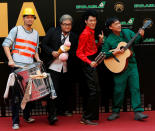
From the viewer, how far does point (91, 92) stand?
4.41 m

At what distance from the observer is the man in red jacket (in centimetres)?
438

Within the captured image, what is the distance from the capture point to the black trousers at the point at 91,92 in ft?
14.5

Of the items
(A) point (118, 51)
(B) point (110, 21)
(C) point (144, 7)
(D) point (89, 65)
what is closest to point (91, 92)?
(D) point (89, 65)

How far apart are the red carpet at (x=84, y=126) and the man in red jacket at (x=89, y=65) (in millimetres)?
204

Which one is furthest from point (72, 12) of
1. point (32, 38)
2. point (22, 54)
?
point (22, 54)

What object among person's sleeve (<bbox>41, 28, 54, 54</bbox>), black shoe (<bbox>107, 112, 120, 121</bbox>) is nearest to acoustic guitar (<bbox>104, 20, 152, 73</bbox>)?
black shoe (<bbox>107, 112, 120, 121</bbox>)

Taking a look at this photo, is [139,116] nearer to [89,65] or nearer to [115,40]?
[89,65]

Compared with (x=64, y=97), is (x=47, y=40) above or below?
above

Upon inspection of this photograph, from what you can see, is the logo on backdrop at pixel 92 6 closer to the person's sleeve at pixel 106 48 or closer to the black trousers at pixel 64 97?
the person's sleeve at pixel 106 48

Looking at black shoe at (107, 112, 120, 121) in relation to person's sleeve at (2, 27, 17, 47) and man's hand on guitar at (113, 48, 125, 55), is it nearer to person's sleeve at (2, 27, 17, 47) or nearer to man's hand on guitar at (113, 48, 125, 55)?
man's hand on guitar at (113, 48, 125, 55)

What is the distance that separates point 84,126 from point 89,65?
3.36 ft

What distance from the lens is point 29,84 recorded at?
4.11m

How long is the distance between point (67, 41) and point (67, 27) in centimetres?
24

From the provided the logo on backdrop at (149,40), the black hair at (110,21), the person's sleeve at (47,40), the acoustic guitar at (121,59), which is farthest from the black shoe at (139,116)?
the person's sleeve at (47,40)
